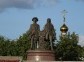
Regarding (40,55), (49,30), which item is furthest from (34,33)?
(40,55)

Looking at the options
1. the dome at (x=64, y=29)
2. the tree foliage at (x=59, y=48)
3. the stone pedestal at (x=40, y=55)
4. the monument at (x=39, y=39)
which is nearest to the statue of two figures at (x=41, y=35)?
the monument at (x=39, y=39)

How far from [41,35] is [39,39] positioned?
10.4 inches

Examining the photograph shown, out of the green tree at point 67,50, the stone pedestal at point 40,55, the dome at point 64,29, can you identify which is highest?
the dome at point 64,29

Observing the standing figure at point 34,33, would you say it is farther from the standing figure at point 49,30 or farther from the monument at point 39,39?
the standing figure at point 49,30

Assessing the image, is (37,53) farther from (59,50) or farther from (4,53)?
(4,53)

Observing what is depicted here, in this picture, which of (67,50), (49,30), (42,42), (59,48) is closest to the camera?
(49,30)

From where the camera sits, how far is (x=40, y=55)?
26406mm

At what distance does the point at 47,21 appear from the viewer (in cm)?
2677

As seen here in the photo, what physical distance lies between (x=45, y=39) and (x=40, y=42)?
1.12 feet

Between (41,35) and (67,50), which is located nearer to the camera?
(41,35)

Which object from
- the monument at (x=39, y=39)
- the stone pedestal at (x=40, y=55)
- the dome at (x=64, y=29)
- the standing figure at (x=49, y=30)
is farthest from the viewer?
the dome at (x=64, y=29)

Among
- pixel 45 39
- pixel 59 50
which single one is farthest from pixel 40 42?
pixel 59 50

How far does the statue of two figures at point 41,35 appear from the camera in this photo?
87.7ft

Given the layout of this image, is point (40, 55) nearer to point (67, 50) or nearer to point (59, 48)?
point (67, 50)
